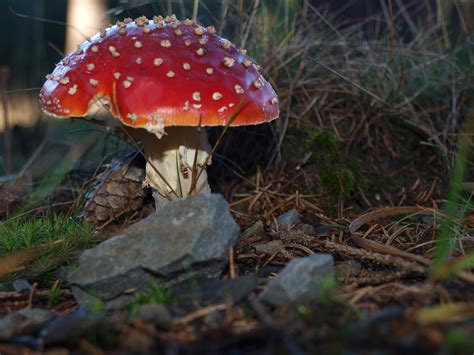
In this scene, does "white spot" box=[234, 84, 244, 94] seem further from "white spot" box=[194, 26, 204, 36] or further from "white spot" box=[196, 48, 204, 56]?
"white spot" box=[194, 26, 204, 36]

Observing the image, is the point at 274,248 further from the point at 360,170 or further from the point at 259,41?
the point at 259,41

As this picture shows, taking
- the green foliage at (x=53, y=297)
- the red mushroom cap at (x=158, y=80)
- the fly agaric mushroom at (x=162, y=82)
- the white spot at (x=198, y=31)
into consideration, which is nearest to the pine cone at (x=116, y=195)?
the fly agaric mushroom at (x=162, y=82)

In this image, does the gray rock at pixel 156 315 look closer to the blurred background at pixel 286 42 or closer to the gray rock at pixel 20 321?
the gray rock at pixel 20 321

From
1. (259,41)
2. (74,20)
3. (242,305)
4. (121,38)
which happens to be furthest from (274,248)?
(74,20)

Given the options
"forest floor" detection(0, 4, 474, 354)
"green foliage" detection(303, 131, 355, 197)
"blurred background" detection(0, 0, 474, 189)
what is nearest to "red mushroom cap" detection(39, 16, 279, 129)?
"blurred background" detection(0, 0, 474, 189)

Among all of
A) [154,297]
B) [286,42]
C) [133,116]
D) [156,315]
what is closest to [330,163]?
[286,42]
